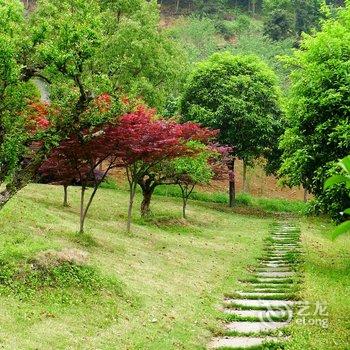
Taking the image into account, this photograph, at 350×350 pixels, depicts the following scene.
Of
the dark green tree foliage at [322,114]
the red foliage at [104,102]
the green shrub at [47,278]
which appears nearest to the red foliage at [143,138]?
the red foliage at [104,102]

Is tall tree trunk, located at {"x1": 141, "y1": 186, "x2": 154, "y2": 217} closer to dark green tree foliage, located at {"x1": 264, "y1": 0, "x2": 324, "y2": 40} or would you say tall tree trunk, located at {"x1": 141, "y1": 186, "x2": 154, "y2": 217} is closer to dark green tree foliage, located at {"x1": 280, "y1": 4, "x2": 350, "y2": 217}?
dark green tree foliage, located at {"x1": 280, "y1": 4, "x2": 350, "y2": 217}

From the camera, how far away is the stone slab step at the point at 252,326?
1162cm

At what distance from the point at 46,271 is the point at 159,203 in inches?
843

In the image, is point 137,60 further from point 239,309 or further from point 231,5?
point 231,5

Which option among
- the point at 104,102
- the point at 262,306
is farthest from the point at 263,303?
the point at 104,102

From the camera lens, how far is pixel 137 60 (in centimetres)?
3488

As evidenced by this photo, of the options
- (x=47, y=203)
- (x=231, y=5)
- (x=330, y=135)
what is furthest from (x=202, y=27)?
(x=330, y=135)

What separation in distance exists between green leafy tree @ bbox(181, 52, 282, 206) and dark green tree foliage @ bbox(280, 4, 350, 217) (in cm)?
1759

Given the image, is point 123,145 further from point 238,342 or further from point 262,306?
point 238,342

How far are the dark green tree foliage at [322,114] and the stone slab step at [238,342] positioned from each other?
7.35 m

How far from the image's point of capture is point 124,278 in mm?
14734

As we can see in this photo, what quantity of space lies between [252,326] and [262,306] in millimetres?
1565

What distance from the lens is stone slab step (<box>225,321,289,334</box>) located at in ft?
38.1

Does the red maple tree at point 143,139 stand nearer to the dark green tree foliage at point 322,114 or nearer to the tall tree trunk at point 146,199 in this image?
the dark green tree foliage at point 322,114
